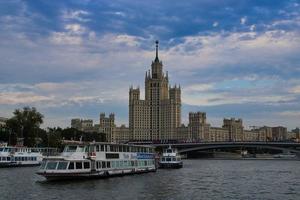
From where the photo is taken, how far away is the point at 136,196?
56.5 m

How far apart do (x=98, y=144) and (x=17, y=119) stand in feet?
255

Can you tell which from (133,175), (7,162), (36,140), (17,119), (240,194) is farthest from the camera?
(36,140)

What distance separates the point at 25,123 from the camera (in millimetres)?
148375

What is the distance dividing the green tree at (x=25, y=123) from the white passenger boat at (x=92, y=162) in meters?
65.2

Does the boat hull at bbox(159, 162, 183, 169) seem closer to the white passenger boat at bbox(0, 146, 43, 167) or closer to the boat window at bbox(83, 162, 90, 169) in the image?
the white passenger boat at bbox(0, 146, 43, 167)

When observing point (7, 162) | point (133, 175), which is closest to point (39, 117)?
point (7, 162)

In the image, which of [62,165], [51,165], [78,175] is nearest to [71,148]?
[78,175]

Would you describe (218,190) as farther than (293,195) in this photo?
Yes

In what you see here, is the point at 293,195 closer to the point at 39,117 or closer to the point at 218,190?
the point at 218,190

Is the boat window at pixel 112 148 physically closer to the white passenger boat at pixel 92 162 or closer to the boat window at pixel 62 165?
the white passenger boat at pixel 92 162

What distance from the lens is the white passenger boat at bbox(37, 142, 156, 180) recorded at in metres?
69.4

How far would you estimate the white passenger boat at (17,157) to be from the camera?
108850 mm

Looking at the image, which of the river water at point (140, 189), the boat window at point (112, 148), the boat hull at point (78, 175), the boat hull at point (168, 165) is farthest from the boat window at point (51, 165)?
the boat hull at point (168, 165)

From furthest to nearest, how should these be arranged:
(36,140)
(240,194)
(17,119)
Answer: (36,140), (17,119), (240,194)
